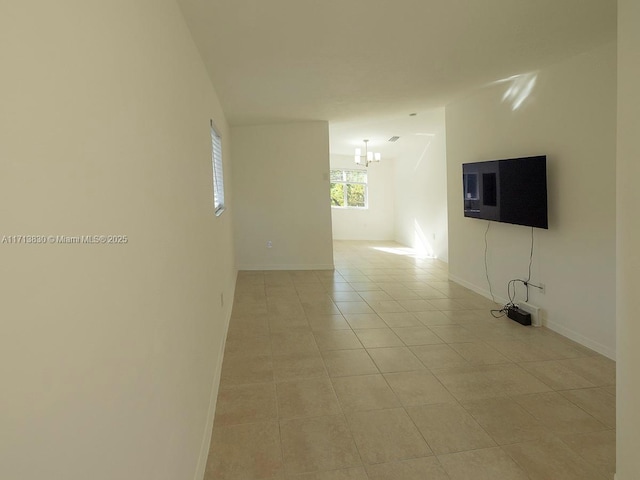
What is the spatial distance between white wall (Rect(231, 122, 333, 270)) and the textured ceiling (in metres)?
2.28

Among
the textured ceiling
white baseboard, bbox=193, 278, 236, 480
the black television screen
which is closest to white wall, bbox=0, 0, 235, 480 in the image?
white baseboard, bbox=193, 278, 236, 480

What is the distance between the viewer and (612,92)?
3.19 m

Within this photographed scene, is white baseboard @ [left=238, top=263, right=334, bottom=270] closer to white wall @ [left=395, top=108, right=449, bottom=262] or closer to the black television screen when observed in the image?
white wall @ [left=395, top=108, right=449, bottom=262]

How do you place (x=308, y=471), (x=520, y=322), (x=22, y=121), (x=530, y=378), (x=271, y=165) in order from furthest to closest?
1. (x=271, y=165)
2. (x=520, y=322)
3. (x=530, y=378)
4. (x=308, y=471)
5. (x=22, y=121)

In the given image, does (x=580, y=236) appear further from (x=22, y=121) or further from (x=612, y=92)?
(x=22, y=121)

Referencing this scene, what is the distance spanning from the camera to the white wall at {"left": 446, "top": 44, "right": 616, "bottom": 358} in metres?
3.31

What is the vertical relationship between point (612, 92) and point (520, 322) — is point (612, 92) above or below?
above

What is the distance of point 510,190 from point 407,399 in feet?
8.38

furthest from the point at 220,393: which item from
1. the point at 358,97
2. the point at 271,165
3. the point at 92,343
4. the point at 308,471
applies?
the point at 271,165

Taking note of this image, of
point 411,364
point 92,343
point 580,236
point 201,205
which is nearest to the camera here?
point 92,343

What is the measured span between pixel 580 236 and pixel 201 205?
3167mm

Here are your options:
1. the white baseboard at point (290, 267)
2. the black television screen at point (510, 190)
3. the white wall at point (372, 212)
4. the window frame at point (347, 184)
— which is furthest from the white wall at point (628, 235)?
the window frame at point (347, 184)

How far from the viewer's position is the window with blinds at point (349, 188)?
11445mm

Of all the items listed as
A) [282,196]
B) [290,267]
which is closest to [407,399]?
[290,267]
